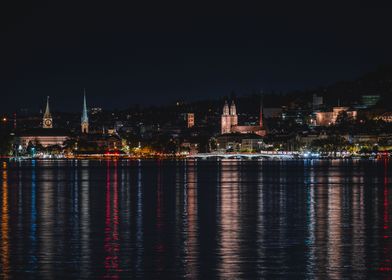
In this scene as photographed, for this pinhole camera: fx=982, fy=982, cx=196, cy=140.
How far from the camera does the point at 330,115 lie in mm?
188625

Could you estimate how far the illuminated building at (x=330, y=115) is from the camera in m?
182

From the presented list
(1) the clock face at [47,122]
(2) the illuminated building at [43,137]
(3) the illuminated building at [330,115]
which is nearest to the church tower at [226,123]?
(3) the illuminated building at [330,115]

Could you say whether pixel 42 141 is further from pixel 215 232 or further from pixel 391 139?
pixel 215 232

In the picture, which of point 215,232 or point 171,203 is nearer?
point 215,232

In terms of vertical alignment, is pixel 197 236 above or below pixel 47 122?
below

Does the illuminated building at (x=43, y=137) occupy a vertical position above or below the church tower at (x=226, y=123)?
below

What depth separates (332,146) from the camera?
14375 centimetres

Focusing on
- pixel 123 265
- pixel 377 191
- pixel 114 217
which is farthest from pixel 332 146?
pixel 123 265

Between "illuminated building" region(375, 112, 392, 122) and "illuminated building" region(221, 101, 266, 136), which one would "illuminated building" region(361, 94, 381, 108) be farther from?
"illuminated building" region(221, 101, 266, 136)

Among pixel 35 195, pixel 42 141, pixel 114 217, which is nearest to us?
pixel 114 217

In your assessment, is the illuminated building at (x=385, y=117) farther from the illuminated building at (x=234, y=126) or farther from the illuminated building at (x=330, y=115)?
the illuminated building at (x=234, y=126)

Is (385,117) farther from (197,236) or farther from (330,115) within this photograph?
(197,236)

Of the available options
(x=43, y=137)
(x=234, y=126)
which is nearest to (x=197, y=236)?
(x=43, y=137)

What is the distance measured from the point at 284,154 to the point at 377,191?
10921cm
